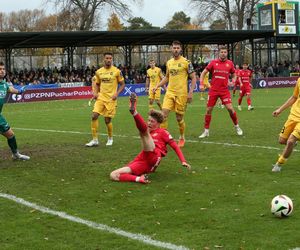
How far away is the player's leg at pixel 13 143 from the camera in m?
10.3

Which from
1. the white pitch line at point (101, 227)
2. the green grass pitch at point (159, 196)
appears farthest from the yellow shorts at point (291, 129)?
the white pitch line at point (101, 227)

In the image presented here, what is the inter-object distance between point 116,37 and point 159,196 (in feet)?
116

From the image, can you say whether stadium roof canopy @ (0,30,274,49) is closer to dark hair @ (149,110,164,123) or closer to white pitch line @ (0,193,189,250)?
dark hair @ (149,110,164,123)

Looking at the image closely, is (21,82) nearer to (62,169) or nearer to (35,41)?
(35,41)

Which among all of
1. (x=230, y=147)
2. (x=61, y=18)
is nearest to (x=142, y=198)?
(x=230, y=147)

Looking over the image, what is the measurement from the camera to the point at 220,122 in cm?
1677

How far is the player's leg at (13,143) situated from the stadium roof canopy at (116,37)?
26.3m

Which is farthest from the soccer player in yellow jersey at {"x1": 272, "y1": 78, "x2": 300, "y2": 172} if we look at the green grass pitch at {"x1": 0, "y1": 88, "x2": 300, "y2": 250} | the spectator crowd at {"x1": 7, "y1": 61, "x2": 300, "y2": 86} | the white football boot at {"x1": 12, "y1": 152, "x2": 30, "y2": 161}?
the spectator crowd at {"x1": 7, "y1": 61, "x2": 300, "y2": 86}

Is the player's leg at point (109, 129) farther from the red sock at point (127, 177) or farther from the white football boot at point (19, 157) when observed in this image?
the red sock at point (127, 177)

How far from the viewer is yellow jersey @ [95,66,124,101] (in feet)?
40.1

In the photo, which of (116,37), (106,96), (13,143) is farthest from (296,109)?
(116,37)

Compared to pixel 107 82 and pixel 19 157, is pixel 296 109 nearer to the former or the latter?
pixel 107 82

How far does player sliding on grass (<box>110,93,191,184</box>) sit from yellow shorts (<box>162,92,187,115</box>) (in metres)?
3.57

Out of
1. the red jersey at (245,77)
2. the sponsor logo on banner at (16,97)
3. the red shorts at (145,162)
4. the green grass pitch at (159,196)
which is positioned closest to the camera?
the green grass pitch at (159,196)
